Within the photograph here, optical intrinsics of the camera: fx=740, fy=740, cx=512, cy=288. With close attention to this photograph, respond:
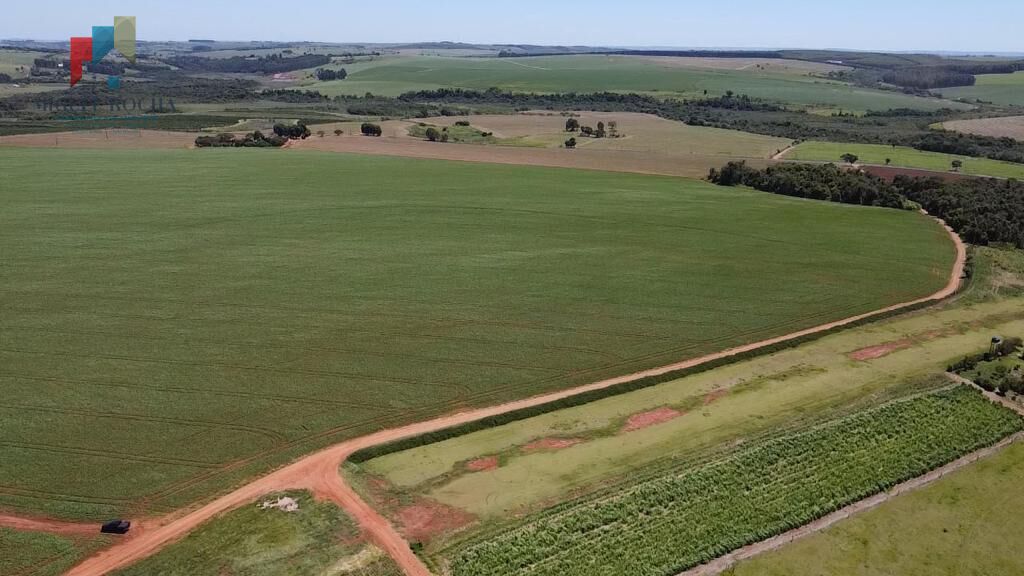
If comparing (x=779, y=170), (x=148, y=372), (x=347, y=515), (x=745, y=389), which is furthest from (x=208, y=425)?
(x=779, y=170)

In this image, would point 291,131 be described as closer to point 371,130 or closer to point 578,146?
point 371,130

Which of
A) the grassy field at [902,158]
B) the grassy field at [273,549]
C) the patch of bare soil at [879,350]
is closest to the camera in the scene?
Result: the grassy field at [273,549]

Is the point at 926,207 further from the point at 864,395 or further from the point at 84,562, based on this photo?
the point at 84,562

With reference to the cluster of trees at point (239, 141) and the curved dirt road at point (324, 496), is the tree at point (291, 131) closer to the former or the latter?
the cluster of trees at point (239, 141)

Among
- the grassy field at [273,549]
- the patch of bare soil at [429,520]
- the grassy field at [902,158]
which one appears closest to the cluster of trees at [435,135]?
the grassy field at [902,158]

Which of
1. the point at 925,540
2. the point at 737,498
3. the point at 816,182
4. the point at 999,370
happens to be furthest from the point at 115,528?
the point at 816,182
